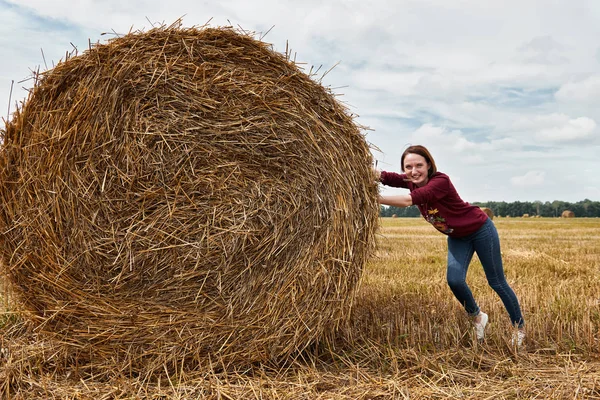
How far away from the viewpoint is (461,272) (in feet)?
12.3

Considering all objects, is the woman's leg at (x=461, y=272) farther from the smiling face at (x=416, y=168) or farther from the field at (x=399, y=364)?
the smiling face at (x=416, y=168)

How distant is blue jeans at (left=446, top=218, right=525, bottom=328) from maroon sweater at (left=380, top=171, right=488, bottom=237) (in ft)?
0.32

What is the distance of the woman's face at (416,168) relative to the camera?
365 centimetres

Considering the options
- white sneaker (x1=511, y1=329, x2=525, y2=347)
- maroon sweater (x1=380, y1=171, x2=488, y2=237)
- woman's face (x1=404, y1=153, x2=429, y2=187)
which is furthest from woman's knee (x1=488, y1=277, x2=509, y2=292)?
woman's face (x1=404, y1=153, x2=429, y2=187)

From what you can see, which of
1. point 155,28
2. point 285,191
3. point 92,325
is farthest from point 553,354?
point 155,28

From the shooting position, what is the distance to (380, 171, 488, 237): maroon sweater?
3602 mm

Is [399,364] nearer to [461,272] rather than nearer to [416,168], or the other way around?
[461,272]

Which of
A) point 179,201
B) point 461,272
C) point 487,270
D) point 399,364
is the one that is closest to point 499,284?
point 487,270

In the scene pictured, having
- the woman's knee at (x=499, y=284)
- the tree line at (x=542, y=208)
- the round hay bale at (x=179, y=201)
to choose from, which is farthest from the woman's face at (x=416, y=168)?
the tree line at (x=542, y=208)

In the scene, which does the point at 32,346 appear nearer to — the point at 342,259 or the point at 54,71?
the point at 54,71

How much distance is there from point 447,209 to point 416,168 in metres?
0.39

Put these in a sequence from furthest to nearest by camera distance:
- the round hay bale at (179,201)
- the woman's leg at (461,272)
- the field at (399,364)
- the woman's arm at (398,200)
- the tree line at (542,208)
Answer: the tree line at (542,208)
the woman's leg at (461,272)
the woman's arm at (398,200)
the round hay bale at (179,201)
the field at (399,364)

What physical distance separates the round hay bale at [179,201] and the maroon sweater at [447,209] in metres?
0.77

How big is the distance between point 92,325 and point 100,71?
1601 millimetres
